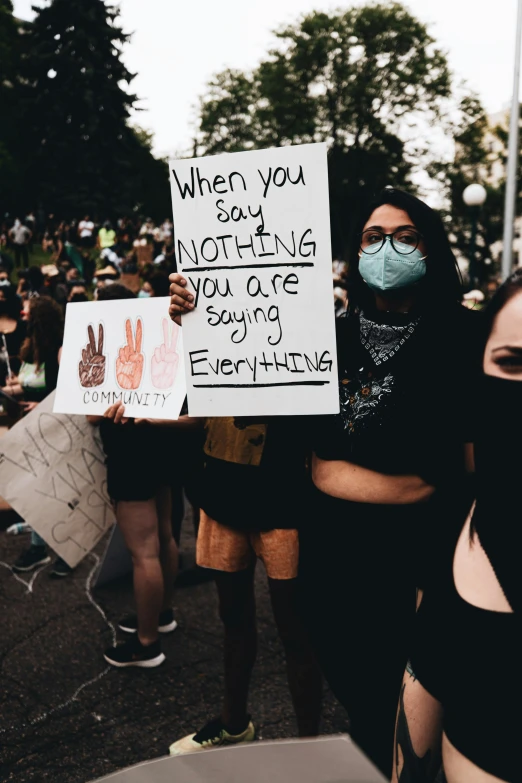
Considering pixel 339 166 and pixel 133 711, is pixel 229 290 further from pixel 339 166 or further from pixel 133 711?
pixel 339 166

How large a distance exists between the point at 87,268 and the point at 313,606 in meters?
18.8

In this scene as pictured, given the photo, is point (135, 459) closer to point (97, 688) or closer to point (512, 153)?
point (97, 688)

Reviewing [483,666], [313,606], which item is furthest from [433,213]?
[483,666]

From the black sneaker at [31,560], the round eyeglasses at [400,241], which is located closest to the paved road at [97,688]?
the black sneaker at [31,560]

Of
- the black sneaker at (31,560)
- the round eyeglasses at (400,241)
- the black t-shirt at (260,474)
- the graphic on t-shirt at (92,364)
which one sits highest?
the round eyeglasses at (400,241)

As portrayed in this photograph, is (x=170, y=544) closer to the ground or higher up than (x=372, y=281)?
closer to the ground

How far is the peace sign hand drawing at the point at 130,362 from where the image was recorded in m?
2.89

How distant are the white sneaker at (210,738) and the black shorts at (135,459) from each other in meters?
0.99

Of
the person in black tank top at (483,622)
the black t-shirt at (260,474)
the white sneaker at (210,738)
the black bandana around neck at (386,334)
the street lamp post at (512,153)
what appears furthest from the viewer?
the street lamp post at (512,153)

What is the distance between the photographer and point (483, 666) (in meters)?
1.16

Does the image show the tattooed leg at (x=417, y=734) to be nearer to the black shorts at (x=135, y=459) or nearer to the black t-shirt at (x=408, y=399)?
the black t-shirt at (x=408, y=399)

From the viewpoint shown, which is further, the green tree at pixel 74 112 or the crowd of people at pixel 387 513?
the green tree at pixel 74 112

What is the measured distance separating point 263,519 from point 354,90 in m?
32.2

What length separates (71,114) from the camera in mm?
36906
